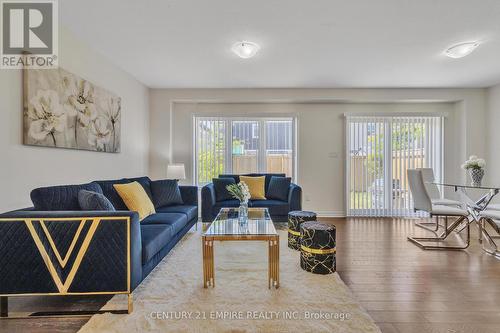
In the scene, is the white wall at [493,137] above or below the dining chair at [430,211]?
above

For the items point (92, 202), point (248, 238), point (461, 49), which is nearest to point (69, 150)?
point (92, 202)

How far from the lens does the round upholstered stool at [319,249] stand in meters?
2.30

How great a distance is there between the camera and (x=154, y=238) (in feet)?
7.04

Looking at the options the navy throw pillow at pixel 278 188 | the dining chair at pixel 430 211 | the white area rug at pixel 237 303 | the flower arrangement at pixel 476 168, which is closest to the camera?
the white area rug at pixel 237 303

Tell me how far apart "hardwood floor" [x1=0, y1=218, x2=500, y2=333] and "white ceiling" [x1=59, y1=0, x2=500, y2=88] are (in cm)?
254

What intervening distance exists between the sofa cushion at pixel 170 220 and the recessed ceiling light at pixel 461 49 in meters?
3.93

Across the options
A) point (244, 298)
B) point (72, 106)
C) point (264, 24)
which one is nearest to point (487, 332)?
point (244, 298)

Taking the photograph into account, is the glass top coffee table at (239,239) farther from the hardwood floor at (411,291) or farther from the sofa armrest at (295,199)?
the sofa armrest at (295,199)

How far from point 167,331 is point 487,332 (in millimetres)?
2079

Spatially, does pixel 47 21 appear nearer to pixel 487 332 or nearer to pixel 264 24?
pixel 264 24

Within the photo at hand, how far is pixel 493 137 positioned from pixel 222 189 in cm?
508

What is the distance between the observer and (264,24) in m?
2.52

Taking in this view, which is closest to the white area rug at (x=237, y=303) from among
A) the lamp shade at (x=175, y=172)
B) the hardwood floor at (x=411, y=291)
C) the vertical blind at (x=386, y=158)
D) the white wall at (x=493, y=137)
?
the hardwood floor at (x=411, y=291)

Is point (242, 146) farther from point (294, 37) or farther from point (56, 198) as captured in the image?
point (56, 198)
